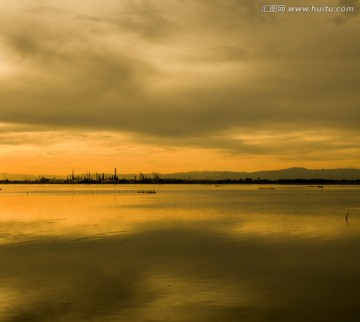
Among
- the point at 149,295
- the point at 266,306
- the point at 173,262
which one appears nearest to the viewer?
the point at 266,306

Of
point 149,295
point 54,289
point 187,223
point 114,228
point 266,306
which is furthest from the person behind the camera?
point 187,223

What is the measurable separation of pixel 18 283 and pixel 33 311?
5.59 metres

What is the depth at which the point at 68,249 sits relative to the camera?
113ft

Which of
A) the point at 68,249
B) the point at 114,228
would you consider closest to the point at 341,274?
the point at 68,249

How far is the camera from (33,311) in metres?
17.8

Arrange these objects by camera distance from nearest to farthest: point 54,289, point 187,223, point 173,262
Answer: point 54,289
point 173,262
point 187,223

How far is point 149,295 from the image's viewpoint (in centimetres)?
2012

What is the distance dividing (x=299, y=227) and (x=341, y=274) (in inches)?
952

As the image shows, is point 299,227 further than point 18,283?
Yes

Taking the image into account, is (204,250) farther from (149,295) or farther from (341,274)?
(149,295)

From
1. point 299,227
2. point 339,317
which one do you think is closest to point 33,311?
point 339,317

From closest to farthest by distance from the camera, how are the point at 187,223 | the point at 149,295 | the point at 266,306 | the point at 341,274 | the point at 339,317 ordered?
the point at 339,317, the point at 266,306, the point at 149,295, the point at 341,274, the point at 187,223

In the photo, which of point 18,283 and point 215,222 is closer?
point 18,283

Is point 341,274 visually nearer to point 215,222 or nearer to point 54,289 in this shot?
point 54,289
